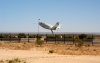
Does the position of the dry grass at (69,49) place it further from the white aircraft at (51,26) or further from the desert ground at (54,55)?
the white aircraft at (51,26)

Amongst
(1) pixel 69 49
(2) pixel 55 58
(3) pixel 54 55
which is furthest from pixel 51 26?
(2) pixel 55 58

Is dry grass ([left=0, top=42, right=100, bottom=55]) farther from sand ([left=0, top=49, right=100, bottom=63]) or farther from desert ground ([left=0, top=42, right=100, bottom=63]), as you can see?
sand ([left=0, top=49, right=100, bottom=63])

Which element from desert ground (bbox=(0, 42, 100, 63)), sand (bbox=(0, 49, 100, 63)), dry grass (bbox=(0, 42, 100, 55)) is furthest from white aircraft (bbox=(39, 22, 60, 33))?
sand (bbox=(0, 49, 100, 63))

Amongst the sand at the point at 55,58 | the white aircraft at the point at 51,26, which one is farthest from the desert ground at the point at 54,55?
the white aircraft at the point at 51,26

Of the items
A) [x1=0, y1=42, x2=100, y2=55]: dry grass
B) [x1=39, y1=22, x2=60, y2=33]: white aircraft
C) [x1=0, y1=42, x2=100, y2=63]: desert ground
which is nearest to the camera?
[x1=0, y1=42, x2=100, y2=63]: desert ground

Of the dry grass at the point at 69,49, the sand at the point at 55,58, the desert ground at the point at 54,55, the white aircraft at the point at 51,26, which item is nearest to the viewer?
the sand at the point at 55,58

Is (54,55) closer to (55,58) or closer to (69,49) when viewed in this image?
(55,58)

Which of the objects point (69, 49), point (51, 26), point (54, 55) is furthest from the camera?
point (51, 26)

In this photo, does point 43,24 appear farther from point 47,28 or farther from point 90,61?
point 90,61

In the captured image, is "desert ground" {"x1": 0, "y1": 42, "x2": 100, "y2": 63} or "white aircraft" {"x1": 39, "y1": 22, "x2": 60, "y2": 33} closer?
"desert ground" {"x1": 0, "y1": 42, "x2": 100, "y2": 63}

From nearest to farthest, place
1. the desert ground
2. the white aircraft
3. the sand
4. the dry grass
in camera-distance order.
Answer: the sand
the desert ground
the dry grass
the white aircraft

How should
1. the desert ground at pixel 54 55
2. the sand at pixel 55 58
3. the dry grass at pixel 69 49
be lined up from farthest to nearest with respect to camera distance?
the dry grass at pixel 69 49
the desert ground at pixel 54 55
the sand at pixel 55 58

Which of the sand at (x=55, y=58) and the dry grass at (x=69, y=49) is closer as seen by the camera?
the sand at (x=55, y=58)

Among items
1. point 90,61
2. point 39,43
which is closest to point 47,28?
point 39,43
